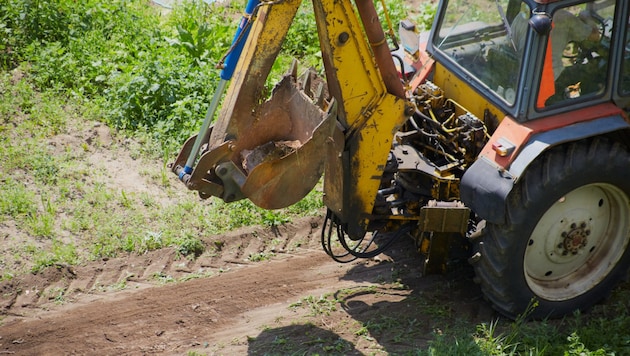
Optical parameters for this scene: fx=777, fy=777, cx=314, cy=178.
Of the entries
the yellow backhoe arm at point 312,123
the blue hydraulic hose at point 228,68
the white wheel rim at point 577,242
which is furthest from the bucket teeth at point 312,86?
the white wheel rim at point 577,242

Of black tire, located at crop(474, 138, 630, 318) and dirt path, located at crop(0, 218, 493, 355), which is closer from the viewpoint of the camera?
black tire, located at crop(474, 138, 630, 318)

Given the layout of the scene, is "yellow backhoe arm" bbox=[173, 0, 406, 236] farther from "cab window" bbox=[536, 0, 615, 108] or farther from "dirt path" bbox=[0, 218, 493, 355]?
"cab window" bbox=[536, 0, 615, 108]

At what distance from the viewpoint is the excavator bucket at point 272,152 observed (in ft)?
15.8

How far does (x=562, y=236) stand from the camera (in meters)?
5.80

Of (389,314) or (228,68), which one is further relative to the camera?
(389,314)

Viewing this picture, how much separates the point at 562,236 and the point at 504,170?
917mm

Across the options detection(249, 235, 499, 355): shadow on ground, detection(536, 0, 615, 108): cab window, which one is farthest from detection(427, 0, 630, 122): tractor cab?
detection(249, 235, 499, 355): shadow on ground

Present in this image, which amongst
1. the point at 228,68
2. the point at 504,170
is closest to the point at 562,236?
the point at 504,170

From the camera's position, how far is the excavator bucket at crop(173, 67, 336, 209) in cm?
482

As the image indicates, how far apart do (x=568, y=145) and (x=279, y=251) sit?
266 centimetres

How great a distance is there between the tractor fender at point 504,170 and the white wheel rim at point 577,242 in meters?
0.48

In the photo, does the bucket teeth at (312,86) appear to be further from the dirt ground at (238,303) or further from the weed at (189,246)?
the weed at (189,246)

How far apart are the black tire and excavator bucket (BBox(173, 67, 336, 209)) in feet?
4.72

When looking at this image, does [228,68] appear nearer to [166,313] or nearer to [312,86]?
[312,86]
